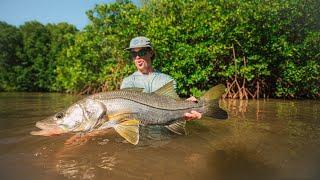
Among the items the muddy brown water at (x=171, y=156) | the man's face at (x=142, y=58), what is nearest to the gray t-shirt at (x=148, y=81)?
the man's face at (x=142, y=58)

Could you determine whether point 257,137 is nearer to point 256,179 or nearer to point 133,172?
point 256,179

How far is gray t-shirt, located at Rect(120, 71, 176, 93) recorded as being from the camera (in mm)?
6355

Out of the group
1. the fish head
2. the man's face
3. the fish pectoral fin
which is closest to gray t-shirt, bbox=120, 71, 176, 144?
the man's face

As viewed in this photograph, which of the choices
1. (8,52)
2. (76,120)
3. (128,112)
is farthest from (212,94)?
(8,52)

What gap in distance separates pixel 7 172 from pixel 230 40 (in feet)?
57.0

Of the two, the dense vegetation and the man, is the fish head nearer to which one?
the man

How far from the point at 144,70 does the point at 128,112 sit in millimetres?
1638

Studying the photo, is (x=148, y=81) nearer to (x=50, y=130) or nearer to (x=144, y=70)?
(x=144, y=70)

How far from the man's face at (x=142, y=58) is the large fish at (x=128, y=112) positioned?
1.12 metres

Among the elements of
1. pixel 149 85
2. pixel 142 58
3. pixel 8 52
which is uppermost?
pixel 8 52

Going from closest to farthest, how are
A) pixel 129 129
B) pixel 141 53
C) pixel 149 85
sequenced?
1. pixel 129 129
2. pixel 141 53
3. pixel 149 85

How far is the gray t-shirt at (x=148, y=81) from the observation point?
6.36m

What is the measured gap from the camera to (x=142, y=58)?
633 cm

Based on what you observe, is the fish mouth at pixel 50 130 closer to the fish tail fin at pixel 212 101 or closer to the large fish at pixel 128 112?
the large fish at pixel 128 112
